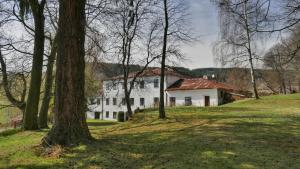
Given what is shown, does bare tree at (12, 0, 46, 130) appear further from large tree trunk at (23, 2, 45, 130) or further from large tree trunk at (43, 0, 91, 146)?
large tree trunk at (43, 0, 91, 146)

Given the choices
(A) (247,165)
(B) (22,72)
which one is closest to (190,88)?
(B) (22,72)

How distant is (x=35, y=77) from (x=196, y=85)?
1351 inches

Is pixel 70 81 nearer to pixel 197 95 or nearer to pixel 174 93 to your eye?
pixel 197 95

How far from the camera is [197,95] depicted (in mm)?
48562

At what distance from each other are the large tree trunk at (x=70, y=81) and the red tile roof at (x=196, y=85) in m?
37.5

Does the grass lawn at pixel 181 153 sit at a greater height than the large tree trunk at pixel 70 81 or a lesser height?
lesser

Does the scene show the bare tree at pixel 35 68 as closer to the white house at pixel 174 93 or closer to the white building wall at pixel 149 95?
the white building wall at pixel 149 95

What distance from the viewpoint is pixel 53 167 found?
7.96 metres

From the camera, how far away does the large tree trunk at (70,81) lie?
10.0 m

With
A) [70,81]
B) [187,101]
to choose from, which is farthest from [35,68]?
[187,101]

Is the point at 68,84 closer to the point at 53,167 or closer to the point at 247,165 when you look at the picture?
the point at 53,167

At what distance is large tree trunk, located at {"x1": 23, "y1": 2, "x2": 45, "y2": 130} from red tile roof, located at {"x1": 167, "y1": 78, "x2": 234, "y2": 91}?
32059 millimetres

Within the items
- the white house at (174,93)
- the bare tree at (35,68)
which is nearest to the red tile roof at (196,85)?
the white house at (174,93)

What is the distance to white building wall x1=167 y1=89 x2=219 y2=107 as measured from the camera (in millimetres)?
46656
